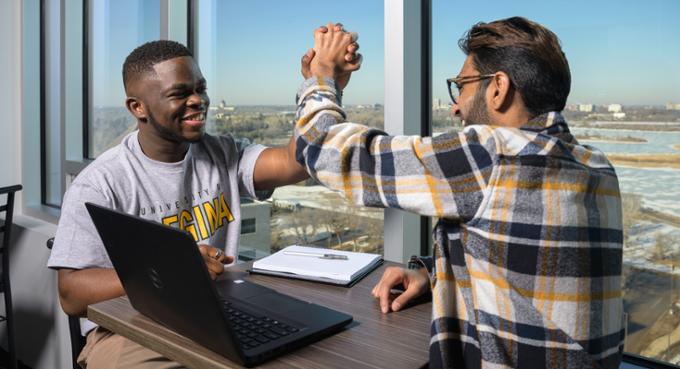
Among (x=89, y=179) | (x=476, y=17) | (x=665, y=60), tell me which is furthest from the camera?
(x=476, y=17)

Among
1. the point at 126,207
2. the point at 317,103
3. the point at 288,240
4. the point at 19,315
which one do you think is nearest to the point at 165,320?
the point at 317,103

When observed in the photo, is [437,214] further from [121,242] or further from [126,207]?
[126,207]

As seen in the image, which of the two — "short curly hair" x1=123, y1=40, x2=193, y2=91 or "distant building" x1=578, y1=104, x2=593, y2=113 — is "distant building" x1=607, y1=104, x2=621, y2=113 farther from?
"short curly hair" x1=123, y1=40, x2=193, y2=91

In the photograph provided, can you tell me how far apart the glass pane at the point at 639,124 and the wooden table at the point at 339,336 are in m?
0.52

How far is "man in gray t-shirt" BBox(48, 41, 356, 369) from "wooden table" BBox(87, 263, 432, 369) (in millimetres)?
220

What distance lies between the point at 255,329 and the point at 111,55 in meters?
2.29

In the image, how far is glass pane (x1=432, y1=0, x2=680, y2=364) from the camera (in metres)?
1.17

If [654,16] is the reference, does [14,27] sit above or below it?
above

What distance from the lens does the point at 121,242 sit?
3.05 ft

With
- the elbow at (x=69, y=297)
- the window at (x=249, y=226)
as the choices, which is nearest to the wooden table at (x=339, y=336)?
the elbow at (x=69, y=297)

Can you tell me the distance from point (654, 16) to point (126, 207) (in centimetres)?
125

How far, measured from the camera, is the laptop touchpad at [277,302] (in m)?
0.98

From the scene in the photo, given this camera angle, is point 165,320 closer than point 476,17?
Yes

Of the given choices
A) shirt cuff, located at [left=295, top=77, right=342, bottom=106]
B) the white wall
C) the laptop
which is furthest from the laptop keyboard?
the white wall
